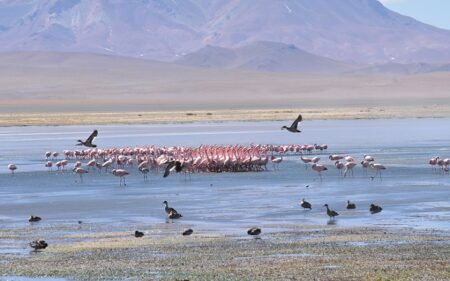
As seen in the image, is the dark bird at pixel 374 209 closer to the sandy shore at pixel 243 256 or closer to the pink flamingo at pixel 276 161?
the sandy shore at pixel 243 256

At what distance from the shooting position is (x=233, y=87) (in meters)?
135

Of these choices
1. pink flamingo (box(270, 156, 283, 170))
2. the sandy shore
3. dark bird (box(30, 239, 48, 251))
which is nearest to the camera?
the sandy shore

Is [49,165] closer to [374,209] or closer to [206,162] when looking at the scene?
[206,162]

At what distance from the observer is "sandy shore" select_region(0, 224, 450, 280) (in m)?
13.5

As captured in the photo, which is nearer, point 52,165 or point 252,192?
point 252,192

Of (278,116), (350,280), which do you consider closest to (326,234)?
(350,280)

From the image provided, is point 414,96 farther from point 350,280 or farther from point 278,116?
point 350,280

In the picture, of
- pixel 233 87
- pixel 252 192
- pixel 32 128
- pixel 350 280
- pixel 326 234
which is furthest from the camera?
pixel 233 87

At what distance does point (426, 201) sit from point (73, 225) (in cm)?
655

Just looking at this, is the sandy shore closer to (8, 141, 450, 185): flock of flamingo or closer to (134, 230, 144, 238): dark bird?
(134, 230, 144, 238): dark bird

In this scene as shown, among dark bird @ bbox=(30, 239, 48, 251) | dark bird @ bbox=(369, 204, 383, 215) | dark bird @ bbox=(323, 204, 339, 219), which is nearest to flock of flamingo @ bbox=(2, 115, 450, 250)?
dark bird @ bbox=(369, 204, 383, 215)

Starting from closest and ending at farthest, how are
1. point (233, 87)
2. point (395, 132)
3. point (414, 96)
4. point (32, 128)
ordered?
point (395, 132), point (32, 128), point (414, 96), point (233, 87)

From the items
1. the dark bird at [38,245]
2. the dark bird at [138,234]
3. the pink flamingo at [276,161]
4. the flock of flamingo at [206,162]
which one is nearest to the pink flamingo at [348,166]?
the flock of flamingo at [206,162]

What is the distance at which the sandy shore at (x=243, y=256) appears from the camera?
13484 millimetres
